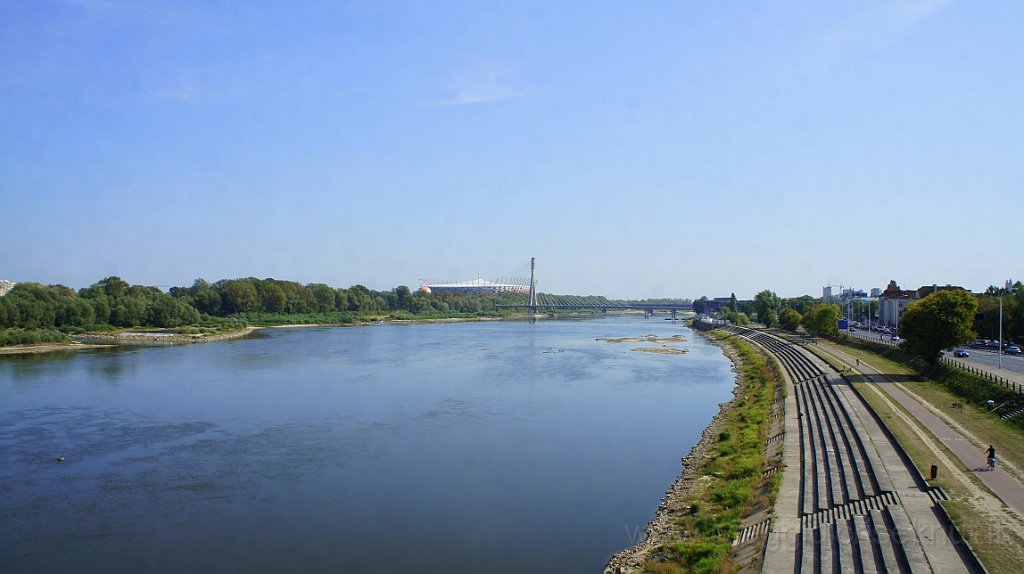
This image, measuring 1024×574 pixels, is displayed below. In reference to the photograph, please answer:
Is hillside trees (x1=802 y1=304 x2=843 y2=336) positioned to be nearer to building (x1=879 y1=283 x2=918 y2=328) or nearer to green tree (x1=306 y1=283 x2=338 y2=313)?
building (x1=879 y1=283 x2=918 y2=328)

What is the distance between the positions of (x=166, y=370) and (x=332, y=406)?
427 inches

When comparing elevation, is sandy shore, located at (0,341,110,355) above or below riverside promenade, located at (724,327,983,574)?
below

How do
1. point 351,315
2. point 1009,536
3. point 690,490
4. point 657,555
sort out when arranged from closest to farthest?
1. point 1009,536
2. point 657,555
3. point 690,490
4. point 351,315

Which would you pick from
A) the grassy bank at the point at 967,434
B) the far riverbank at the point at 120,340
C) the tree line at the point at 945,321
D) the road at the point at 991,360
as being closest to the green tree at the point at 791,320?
the tree line at the point at 945,321

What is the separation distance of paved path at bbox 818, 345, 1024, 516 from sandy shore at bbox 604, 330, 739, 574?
11.2 feet

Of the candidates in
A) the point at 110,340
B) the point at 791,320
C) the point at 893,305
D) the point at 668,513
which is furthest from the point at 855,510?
the point at 110,340

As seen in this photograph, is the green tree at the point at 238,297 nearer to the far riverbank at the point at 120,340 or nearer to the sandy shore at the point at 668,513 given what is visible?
the far riverbank at the point at 120,340

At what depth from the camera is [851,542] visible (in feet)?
21.9

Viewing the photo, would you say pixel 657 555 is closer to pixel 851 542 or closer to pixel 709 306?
pixel 851 542

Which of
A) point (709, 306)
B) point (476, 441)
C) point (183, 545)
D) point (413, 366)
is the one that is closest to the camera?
point (183, 545)

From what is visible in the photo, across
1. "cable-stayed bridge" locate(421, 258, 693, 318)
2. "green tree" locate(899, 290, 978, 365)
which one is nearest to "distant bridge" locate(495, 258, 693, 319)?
"cable-stayed bridge" locate(421, 258, 693, 318)

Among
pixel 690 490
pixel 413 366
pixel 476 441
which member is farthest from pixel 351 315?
pixel 690 490

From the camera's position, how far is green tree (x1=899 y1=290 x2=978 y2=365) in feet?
55.4

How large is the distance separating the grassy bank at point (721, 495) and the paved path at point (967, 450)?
2324 millimetres
